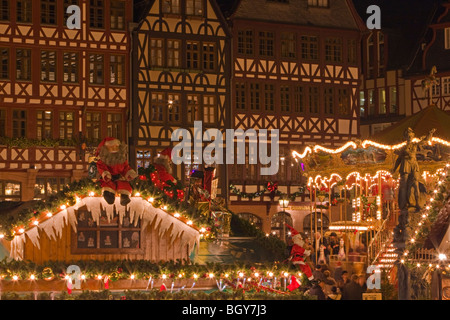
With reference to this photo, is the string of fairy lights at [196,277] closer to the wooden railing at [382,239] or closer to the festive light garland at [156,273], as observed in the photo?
the festive light garland at [156,273]

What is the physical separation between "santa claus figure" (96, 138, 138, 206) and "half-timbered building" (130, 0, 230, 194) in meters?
22.3

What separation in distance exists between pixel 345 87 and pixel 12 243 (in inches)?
1133

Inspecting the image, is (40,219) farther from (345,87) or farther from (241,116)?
(345,87)

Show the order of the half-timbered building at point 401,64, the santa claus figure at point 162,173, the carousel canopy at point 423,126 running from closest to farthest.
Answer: the santa claus figure at point 162,173
the carousel canopy at point 423,126
the half-timbered building at point 401,64

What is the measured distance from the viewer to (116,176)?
15.9 m

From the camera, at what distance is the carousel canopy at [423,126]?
1039 inches

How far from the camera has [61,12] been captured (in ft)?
122

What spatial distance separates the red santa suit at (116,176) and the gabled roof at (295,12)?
2583 cm

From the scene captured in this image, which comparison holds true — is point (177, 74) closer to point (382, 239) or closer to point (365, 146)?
point (365, 146)

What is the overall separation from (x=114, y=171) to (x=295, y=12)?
2761 cm

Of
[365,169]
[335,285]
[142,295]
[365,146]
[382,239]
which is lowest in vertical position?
[335,285]

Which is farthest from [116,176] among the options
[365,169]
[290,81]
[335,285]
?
[290,81]

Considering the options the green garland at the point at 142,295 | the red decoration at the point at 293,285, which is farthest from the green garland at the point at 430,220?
the green garland at the point at 142,295
